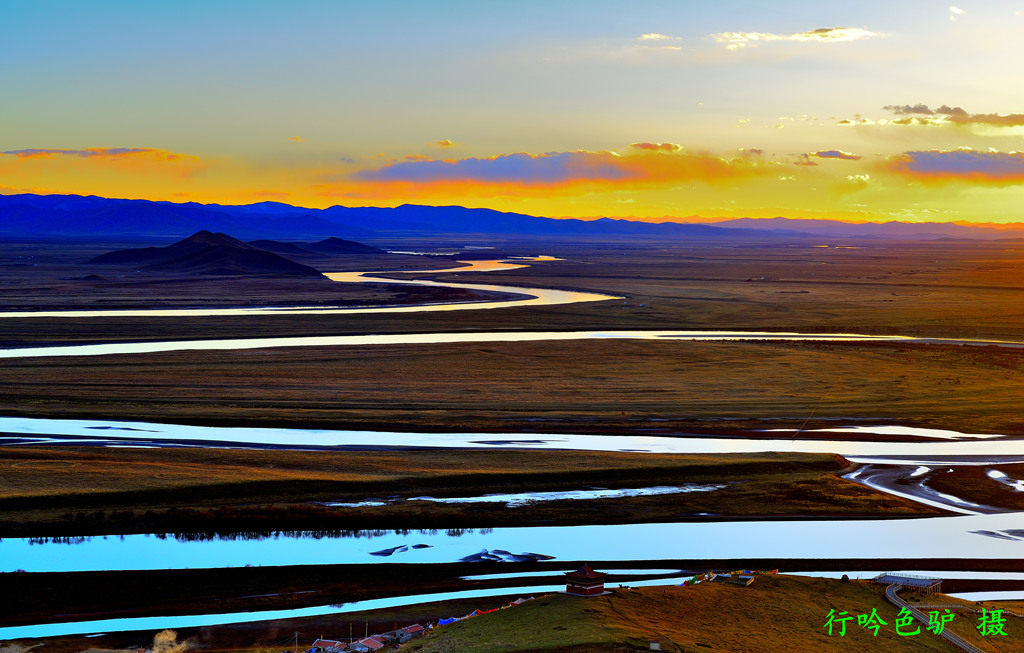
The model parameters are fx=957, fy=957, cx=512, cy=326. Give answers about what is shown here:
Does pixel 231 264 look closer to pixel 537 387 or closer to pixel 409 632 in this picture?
pixel 537 387

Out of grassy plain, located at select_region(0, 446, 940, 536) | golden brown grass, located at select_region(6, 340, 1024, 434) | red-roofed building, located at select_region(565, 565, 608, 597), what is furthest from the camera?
golden brown grass, located at select_region(6, 340, 1024, 434)

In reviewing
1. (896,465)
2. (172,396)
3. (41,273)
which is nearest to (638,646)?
(896,465)

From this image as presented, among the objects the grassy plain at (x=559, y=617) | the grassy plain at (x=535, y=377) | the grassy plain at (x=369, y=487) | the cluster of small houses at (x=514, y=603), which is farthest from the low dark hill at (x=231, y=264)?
the cluster of small houses at (x=514, y=603)

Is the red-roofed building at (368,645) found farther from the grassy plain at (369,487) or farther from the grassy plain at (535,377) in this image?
the grassy plain at (535,377)

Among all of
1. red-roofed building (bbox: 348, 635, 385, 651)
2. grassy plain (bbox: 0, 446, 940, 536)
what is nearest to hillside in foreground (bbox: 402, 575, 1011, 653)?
red-roofed building (bbox: 348, 635, 385, 651)

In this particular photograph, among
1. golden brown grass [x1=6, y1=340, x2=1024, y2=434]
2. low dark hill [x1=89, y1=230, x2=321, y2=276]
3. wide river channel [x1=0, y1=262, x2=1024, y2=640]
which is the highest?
low dark hill [x1=89, y1=230, x2=321, y2=276]

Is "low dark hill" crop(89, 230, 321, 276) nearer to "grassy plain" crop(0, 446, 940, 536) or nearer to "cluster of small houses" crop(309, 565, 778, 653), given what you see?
"grassy plain" crop(0, 446, 940, 536)

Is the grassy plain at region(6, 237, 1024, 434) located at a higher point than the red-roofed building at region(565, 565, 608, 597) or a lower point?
higher

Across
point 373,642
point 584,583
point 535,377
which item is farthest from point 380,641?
point 535,377
